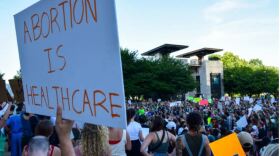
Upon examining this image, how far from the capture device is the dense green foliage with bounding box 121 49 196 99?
156 ft

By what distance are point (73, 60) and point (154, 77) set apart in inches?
1868

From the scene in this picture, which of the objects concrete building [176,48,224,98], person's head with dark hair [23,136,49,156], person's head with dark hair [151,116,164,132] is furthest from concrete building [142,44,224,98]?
person's head with dark hair [23,136,49,156]

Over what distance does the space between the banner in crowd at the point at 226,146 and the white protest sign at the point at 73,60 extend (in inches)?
41.2

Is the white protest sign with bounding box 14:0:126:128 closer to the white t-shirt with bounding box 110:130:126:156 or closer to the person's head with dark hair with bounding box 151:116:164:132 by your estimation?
the white t-shirt with bounding box 110:130:126:156

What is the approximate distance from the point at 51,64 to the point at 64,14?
0.37 meters

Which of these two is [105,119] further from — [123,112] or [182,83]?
[182,83]

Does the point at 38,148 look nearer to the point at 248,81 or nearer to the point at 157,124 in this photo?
the point at 157,124

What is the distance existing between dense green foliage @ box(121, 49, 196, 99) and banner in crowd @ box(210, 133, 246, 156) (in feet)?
142

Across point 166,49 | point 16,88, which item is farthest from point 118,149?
point 166,49

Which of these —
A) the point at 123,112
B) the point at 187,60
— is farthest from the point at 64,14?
the point at 187,60

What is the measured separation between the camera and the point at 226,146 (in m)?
2.75

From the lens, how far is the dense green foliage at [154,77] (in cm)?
4759

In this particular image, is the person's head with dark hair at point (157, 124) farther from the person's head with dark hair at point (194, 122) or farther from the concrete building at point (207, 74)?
the concrete building at point (207, 74)

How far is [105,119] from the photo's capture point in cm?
200
